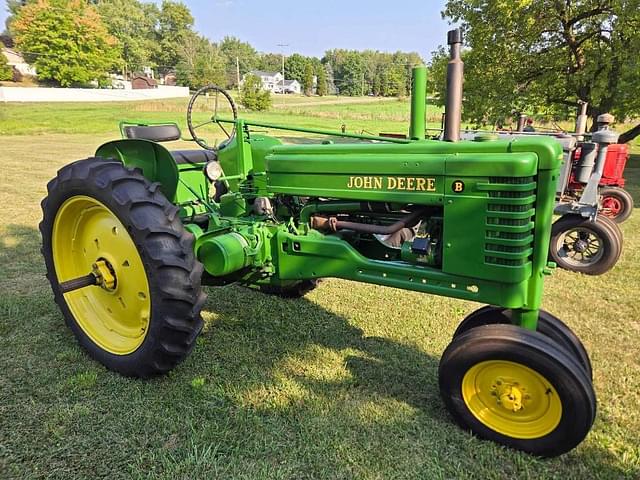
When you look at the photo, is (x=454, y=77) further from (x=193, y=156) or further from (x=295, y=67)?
(x=295, y=67)

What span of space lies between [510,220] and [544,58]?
43.4 feet

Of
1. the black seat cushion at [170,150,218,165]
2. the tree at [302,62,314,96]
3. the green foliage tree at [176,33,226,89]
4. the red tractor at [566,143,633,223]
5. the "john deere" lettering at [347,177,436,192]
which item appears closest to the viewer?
the "john deere" lettering at [347,177,436,192]

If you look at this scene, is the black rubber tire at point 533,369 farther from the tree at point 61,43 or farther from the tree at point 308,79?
the tree at point 308,79

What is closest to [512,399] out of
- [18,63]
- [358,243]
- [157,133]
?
[358,243]

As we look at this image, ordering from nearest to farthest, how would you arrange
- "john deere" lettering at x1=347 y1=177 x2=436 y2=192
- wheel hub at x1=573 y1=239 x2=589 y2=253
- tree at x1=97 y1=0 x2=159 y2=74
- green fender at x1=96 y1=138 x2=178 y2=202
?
"john deere" lettering at x1=347 y1=177 x2=436 y2=192 < green fender at x1=96 y1=138 x2=178 y2=202 < wheel hub at x1=573 y1=239 x2=589 y2=253 < tree at x1=97 y1=0 x2=159 y2=74

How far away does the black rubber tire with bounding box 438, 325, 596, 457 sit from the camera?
6.64 feet

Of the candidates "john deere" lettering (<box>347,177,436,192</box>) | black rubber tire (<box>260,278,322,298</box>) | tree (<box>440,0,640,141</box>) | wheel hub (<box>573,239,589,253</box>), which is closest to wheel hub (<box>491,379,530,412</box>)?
"john deere" lettering (<box>347,177,436,192</box>)

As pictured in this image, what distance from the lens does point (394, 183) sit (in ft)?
7.89

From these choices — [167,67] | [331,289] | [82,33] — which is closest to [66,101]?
[82,33]

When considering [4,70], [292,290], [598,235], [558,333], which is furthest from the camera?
[4,70]

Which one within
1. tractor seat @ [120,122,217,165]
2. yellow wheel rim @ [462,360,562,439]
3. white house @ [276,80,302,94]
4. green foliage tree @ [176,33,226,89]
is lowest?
yellow wheel rim @ [462,360,562,439]

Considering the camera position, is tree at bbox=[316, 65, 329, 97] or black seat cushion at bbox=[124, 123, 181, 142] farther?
tree at bbox=[316, 65, 329, 97]

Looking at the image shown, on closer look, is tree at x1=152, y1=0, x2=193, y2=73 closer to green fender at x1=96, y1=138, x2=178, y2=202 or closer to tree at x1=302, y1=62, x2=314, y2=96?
tree at x1=302, y1=62, x2=314, y2=96

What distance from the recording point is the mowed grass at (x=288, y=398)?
212 centimetres
